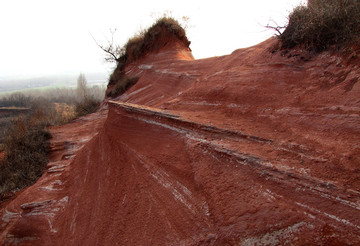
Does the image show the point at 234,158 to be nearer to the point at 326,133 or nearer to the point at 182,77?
the point at 326,133

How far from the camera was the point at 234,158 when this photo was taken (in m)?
2.25

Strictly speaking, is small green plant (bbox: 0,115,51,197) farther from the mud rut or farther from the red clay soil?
the mud rut

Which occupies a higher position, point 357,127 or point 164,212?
point 357,127

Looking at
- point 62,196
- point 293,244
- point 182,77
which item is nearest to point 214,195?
point 293,244

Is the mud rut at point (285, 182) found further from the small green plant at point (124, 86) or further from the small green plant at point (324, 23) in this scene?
the small green plant at point (124, 86)

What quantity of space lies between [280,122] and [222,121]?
2.63ft

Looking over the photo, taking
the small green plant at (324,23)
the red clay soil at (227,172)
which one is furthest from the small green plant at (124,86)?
the small green plant at (324,23)

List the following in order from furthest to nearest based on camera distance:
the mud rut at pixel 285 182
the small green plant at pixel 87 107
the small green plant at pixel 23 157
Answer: the small green plant at pixel 87 107
the small green plant at pixel 23 157
the mud rut at pixel 285 182

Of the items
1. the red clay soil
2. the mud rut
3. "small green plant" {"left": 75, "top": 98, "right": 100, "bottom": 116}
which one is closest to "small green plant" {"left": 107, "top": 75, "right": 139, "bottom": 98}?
"small green plant" {"left": 75, "top": 98, "right": 100, "bottom": 116}

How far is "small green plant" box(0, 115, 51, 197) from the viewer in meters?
5.78

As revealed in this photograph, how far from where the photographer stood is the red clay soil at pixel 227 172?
1.65 meters

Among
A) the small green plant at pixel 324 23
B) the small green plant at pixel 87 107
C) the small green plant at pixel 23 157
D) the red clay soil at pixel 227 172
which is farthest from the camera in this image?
the small green plant at pixel 87 107

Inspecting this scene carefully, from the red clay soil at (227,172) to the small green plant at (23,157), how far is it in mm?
1741

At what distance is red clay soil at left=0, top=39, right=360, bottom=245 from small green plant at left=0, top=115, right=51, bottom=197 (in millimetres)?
1741
